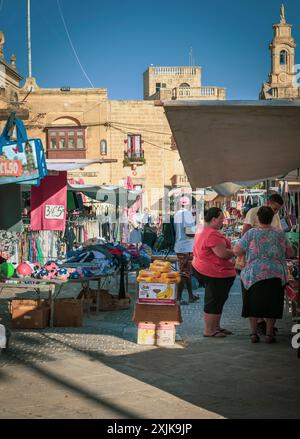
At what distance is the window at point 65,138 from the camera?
40.5 m

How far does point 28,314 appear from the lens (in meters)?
9.09

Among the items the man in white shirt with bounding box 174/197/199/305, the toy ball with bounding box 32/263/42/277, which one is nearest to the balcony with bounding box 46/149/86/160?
the man in white shirt with bounding box 174/197/199/305

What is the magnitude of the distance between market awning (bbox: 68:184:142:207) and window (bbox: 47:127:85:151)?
22449 mm

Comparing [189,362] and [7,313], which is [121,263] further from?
[189,362]

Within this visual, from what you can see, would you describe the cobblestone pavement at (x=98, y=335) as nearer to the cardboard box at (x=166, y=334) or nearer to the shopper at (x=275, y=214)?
the cardboard box at (x=166, y=334)

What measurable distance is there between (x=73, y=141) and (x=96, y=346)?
3338 centimetres

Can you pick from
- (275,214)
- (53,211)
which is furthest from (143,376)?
(53,211)

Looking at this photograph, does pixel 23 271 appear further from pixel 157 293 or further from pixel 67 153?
pixel 67 153

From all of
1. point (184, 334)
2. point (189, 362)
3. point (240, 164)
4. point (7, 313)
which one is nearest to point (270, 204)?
point (240, 164)

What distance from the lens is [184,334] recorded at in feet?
28.9

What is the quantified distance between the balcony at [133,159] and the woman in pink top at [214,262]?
3240 cm

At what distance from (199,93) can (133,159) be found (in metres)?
13.4

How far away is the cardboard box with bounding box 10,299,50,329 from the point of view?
909cm

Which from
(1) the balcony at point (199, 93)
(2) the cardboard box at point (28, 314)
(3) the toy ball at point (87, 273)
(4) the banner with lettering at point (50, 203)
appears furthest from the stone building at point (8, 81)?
(2) the cardboard box at point (28, 314)
